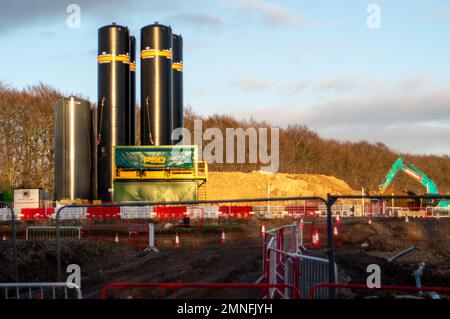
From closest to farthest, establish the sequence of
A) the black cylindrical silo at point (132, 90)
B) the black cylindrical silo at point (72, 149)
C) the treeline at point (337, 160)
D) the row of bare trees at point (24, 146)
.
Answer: the black cylindrical silo at point (72, 149) → the black cylindrical silo at point (132, 90) → the row of bare trees at point (24, 146) → the treeline at point (337, 160)

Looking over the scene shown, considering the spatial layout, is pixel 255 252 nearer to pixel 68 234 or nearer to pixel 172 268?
pixel 172 268

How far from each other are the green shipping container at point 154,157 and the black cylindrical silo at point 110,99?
9.44 feet

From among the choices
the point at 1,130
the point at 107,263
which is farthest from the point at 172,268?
the point at 1,130

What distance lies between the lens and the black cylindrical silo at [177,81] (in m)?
47.4

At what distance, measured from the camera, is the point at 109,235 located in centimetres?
2728

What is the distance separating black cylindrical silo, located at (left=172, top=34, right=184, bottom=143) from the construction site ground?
19.9 meters

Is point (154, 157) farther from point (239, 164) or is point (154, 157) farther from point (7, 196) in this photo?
point (239, 164)

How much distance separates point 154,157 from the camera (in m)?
40.4

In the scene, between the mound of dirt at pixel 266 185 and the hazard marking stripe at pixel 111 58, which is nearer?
the hazard marking stripe at pixel 111 58

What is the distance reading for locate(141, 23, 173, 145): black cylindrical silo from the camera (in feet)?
141

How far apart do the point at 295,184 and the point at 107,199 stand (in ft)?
105

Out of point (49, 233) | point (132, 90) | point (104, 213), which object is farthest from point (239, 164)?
point (49, 233)

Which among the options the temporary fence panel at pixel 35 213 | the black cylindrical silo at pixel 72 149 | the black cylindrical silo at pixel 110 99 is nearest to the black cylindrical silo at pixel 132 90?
the black cylindrical silo at pixel 110 99

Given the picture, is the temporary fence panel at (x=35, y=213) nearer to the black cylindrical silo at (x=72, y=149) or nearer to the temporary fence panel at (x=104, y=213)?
the temporary fence panel at (x=104, y=213)
